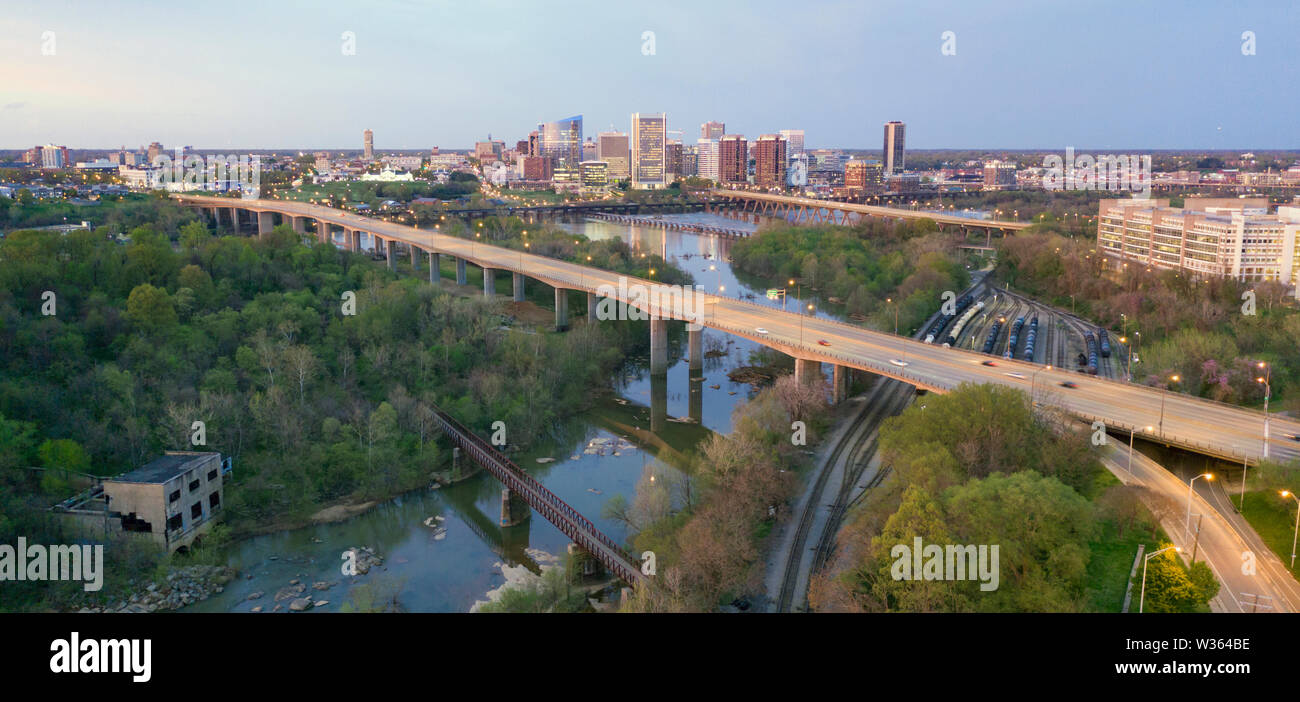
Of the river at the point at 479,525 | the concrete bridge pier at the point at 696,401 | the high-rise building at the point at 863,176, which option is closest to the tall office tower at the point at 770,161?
the high-rise building at the point at 863,176

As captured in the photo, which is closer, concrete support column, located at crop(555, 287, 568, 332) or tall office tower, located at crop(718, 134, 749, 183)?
concrete support column, located at crop(555, 287, 568, 332)

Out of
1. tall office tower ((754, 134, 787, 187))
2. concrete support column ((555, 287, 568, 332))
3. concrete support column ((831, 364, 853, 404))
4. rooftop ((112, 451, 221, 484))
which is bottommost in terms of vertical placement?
rooftop ((112, 451, 221, 484))

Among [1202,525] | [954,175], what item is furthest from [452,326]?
[954,175]

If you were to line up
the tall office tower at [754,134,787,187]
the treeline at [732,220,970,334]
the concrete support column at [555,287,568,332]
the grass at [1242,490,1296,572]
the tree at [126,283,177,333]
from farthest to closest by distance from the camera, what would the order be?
the tall office tower at [754,134,787,187] < the treeline at [732,220,970,334] < the concrete support column at [555,287,568,332] < the tree at [126,283,177,333] < the grass at [1242,490,1296,572]

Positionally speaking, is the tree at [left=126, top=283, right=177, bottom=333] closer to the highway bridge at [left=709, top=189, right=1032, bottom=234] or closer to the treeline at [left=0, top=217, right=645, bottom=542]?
the treeline at [left=0, top=217, right=645, bottom=542]

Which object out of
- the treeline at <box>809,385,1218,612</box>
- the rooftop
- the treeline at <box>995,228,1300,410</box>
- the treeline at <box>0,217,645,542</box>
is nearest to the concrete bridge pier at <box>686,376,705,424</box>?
the treeline at <box>0,217,645,542</box>

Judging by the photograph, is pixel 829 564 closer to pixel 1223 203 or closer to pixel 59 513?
pixel 59 513

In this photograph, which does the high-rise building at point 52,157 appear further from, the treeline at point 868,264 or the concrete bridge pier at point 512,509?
the concrete bridge pier at point 512,509
